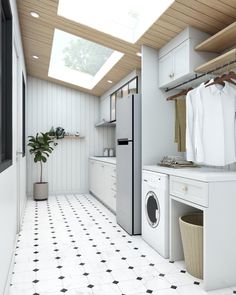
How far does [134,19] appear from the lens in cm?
331

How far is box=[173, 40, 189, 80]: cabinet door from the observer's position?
2.89 metres

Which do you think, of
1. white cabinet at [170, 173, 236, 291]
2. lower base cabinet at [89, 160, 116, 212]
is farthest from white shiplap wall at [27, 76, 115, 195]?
white cabinet at [170, 173, 236, 291]

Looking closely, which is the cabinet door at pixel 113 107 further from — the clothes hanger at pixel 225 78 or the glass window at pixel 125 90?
the clothes hanger at pixel 225 78

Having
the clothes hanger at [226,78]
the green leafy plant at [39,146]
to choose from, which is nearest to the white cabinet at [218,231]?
the clothes hanger at [226,78]

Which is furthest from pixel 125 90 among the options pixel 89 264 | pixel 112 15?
pixel 89 264

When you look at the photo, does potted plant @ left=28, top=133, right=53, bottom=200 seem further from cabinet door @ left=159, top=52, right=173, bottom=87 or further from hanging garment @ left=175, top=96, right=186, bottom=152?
hanging garment @ left=175, top=96, right=186, bottom=152

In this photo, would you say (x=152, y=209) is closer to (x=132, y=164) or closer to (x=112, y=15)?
(x=132, y=164)

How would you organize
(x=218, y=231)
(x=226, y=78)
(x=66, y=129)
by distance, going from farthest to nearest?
1. (x=66, y=129)
2. (x=226, y=78)
3. (x=218, y=231)

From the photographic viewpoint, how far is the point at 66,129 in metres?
6.41

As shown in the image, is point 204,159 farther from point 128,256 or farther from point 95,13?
point 95,13

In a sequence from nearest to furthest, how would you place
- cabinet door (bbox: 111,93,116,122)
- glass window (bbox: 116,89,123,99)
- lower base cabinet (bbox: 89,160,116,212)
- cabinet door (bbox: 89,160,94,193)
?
lower base cabinet (bbox: 89,160,116,212)
glass window (bbox: 116,89,123,99)
cabinet door (bbox: 111,93,116,122)
cabinet door (bbox: 89,160,94,193)

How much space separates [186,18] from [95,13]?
121cm

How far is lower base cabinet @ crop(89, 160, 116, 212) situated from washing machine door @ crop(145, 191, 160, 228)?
138 cm

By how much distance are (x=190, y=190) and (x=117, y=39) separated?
2210mm
